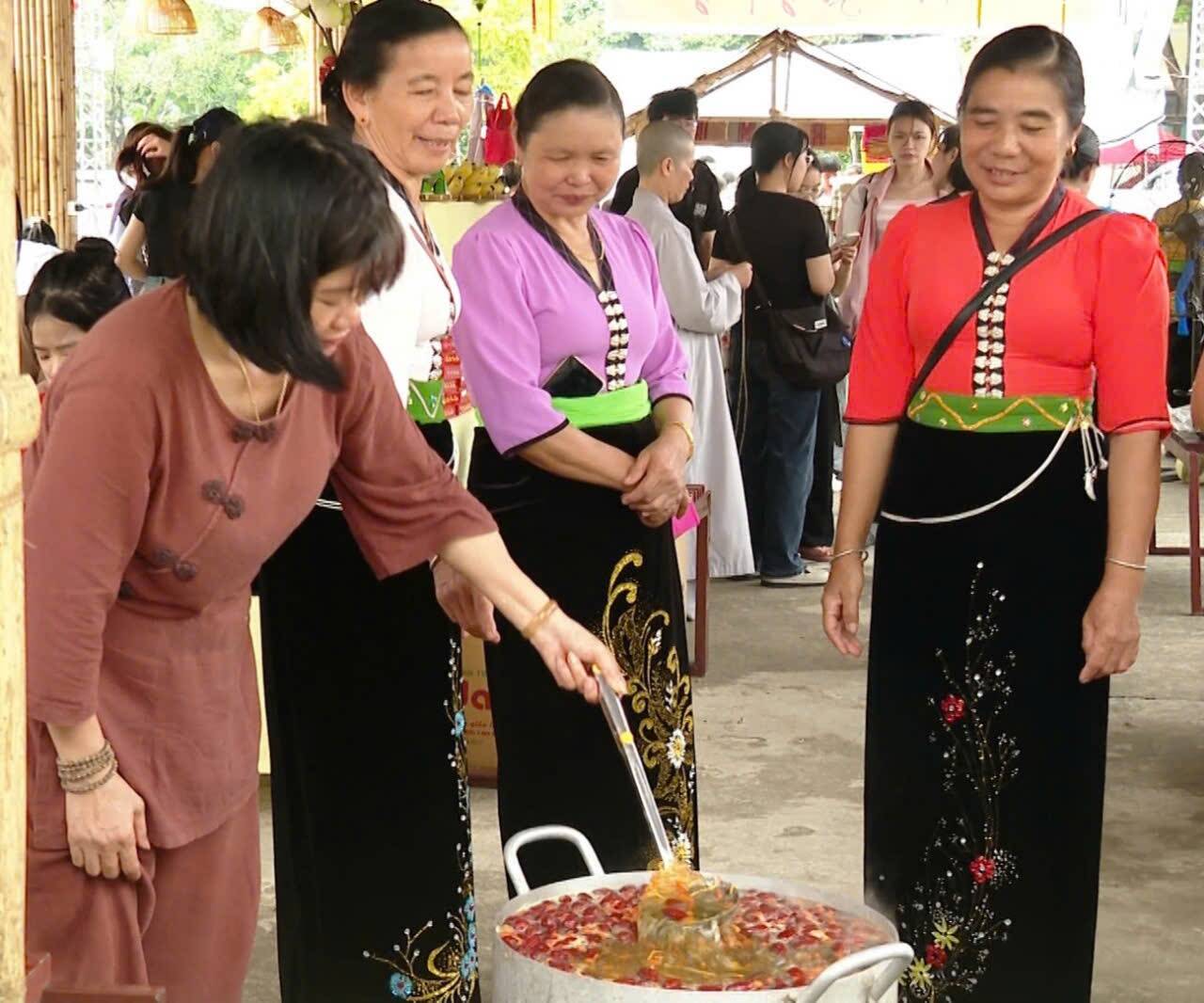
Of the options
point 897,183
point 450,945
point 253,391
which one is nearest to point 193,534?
point 253,391

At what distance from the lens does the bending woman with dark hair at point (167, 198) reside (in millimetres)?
4609

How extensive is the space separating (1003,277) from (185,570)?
4.17 feet

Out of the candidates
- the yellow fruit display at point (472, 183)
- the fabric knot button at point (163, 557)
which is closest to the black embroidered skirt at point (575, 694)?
the fabric knot button at point (163, 557)

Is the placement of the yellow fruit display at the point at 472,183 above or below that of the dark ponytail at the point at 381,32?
below

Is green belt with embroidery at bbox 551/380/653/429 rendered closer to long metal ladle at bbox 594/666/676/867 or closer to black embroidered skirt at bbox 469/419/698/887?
black embroidered skirt at bbox 469/419/698/887

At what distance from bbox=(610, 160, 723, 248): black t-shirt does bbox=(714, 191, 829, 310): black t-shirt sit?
80 mm

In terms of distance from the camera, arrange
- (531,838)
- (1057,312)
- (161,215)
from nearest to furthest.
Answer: (531,838) → (1057,312) → (161,215)

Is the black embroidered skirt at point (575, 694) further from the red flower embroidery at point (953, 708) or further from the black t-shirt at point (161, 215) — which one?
the black t-shirt at point (161, 215)

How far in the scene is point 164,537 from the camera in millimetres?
1903

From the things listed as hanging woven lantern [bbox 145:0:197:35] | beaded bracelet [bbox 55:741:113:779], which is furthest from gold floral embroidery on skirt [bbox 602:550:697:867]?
hanging woven lantern [bbox 145:0:197:35]

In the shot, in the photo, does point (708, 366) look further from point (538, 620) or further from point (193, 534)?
point (193, 534)

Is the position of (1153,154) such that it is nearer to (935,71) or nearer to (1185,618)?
(935,71)

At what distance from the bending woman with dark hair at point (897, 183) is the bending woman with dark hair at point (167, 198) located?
2.77 metres

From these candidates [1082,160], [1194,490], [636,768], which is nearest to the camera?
[636,768]
